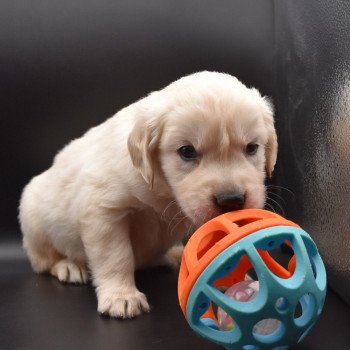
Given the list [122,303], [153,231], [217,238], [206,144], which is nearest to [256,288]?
[217,238]

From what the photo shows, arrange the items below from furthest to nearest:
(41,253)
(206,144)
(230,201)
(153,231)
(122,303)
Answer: (41,253) → (153,231) → (122,303) → (206,144) → (230,201)

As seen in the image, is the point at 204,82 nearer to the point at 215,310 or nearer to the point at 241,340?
the point at 215,310

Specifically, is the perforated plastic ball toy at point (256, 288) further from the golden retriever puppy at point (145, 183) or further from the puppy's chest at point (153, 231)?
the puppy's chest at point (153, 231)

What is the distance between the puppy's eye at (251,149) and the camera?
244cm

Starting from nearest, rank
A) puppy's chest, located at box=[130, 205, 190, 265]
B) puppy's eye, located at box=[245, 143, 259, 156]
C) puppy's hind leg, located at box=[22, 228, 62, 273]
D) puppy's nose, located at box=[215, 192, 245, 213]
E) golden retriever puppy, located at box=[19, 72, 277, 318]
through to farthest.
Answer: puppy's nose, located at box=[215, 192, 245, 213]
golden retriever puppy, located at box=[19, 72, 277, 318]
puppy's eye, located at box=[245, 143, 259, 156]
puppy's chest, located at box=[130, 205, 190, 265]
puppy's hind leg, located at box=[22, 228, 62, 273]

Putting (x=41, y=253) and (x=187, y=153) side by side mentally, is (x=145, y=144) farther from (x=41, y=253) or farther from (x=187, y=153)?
(x=41, y=253)

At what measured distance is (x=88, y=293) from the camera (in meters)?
2.92

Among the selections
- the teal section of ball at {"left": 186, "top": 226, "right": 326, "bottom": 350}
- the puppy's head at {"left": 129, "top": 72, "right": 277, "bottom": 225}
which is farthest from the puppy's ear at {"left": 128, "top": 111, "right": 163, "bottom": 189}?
the teal section of ball at {"left": 186, "top": 226, "right": 326, "bottom": 350}

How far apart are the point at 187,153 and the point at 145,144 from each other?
19 cm

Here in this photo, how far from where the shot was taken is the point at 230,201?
2168mm

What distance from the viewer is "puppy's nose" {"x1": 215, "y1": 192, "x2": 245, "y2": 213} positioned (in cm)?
217

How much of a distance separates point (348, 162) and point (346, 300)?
613 mm

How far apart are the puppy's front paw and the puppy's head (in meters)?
0.50

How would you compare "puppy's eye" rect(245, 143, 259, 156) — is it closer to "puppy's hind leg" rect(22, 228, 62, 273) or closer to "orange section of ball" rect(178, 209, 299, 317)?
"orange section of ball" rect(178, 209, 299, 317)
